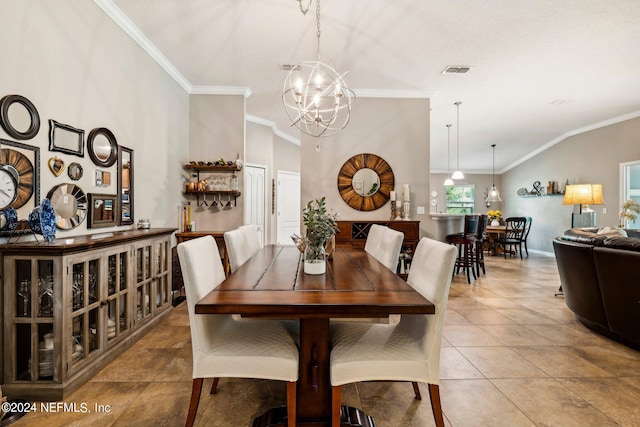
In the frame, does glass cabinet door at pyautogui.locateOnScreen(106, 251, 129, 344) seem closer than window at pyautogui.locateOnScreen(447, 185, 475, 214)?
Yes

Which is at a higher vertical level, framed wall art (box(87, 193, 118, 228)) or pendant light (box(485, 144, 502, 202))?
pendant light (box(485, 144, 502, 202))

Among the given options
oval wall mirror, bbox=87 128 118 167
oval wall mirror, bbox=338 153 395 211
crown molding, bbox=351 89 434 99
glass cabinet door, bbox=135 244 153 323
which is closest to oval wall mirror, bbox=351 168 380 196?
oval wall mirror, bbox=338 153 395 211

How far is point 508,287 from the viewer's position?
4.74m

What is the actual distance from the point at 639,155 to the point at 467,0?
5376mm

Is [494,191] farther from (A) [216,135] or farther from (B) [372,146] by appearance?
(A) [216,135]

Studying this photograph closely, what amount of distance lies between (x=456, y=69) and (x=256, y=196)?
3.76 meters

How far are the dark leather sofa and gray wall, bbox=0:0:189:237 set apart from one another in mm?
4234

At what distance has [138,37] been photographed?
326cm

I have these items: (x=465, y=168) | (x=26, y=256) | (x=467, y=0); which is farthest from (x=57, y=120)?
(x=465, y=168)

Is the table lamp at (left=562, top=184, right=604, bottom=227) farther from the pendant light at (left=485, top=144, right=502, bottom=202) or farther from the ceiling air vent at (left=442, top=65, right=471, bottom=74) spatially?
the ceiling air vent at (left=442, top=65, right=471, bottom=74)

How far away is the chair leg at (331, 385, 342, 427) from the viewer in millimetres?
1462

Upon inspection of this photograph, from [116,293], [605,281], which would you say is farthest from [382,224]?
[116,293]

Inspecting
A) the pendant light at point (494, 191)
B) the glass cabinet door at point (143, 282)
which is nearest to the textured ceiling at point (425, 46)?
the glass cabinet door at point (143, 282)

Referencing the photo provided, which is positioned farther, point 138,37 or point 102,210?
point 138,37
